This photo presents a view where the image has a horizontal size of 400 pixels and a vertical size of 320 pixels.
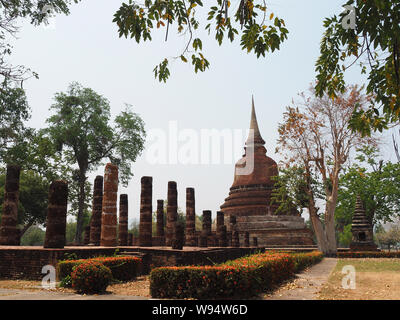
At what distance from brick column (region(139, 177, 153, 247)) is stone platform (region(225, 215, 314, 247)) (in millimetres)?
15597

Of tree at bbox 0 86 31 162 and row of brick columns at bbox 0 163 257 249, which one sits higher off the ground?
tree at bbox 0 86 31 162

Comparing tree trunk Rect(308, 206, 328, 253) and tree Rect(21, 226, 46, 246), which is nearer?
tree trunk Rect(308, 206, 328, 253)

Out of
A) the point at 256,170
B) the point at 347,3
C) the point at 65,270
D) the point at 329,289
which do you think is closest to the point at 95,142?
the point at 256,170

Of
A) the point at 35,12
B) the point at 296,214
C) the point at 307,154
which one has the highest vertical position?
the point at 35,12

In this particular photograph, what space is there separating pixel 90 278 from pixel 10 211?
9815 mm

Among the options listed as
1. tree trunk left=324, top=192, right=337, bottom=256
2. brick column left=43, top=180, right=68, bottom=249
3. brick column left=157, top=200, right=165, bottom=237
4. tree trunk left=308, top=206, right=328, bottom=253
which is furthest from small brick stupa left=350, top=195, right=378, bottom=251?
brick column left=43, top=180, right=68, bottom=249

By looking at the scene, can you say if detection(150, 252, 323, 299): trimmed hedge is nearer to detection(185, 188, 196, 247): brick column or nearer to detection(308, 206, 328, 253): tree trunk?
detection(185, 188, 196, 247): brick column

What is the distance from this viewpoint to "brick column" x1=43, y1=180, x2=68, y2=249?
39.5ft

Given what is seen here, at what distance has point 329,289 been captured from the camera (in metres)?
8.70

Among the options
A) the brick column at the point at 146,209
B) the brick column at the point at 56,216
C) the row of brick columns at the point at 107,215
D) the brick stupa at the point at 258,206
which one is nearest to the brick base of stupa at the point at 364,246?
the brick stupa at the point at 258,206
